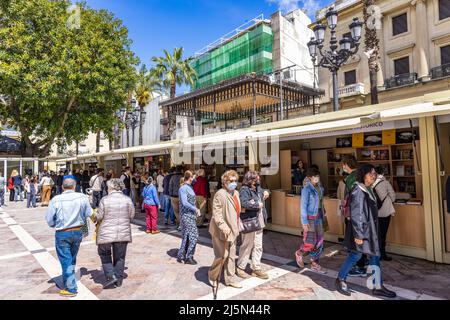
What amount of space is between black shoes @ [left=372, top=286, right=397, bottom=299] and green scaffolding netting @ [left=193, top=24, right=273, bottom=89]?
25.8 metres

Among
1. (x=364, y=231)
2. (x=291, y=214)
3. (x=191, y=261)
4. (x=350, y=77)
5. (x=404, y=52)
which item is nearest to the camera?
(x=364, y=231)

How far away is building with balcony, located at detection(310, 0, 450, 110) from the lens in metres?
18.4

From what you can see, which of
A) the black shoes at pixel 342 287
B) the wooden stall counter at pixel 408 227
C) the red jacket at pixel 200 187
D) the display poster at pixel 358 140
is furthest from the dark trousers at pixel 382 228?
the red jacket at pixel 200 187

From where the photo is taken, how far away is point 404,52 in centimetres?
2042

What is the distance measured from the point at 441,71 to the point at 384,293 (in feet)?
65.0

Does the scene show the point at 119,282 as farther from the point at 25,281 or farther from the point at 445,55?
the point at 445,55

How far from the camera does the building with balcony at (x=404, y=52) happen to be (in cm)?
1838

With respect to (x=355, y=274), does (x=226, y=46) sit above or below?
above

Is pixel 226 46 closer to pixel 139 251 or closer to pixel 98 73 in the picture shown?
pixel 98 73

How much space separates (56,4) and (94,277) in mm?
16982

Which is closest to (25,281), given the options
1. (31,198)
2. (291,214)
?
(291,214)

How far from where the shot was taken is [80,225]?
371cm
